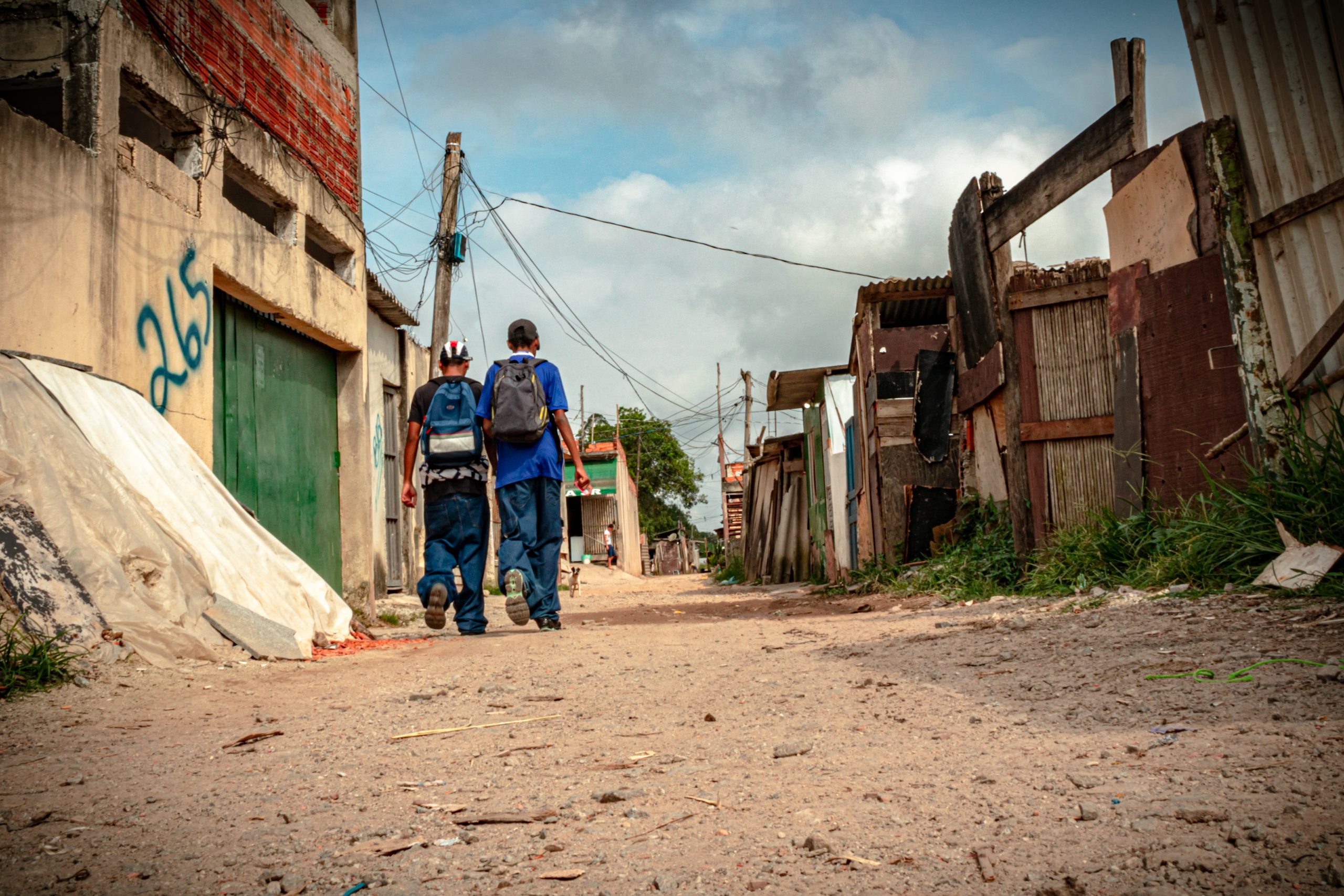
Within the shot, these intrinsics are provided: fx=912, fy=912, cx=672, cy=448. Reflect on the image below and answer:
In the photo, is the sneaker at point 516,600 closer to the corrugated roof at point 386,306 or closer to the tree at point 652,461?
the corrugated roof at point 386,306

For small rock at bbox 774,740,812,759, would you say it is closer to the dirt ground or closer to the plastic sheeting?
the dirt ground

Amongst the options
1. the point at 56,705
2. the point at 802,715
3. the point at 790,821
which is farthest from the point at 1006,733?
the point at 56,705

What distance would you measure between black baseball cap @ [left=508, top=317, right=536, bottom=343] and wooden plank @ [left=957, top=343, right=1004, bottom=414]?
128 inches

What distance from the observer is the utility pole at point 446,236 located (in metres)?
12.0

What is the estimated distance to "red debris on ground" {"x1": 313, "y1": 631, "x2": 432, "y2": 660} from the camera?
4414mm

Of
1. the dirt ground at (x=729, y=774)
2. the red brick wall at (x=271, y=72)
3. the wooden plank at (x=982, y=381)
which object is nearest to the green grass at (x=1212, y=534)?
the dirt ground at (x=729, y=774)

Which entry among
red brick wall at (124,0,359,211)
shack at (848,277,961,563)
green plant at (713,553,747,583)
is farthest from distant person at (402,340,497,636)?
green plant at (713,553,747,583)

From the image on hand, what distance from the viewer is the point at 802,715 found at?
8.48 feet

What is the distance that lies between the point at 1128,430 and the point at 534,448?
11.4ft

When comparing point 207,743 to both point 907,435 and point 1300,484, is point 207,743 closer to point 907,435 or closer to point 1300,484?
point 1300,484

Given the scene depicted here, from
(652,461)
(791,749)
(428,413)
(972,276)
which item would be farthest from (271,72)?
(652,461)

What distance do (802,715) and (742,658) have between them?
4.04 ft

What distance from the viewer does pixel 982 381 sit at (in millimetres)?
7129

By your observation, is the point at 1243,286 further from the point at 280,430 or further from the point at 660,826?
the point at 280,430
